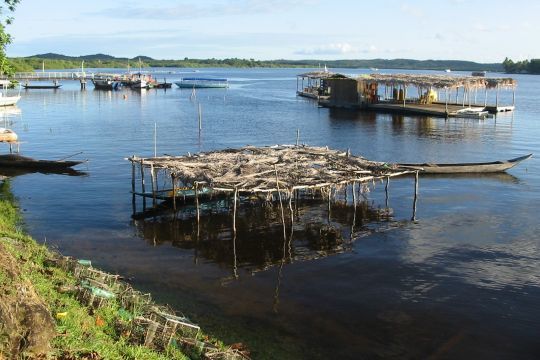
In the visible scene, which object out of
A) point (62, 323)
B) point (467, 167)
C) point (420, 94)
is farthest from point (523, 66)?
point (62, 323)

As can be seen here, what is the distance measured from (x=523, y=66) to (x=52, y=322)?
205m

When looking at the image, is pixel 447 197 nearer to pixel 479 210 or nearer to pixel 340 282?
pixel 479 210

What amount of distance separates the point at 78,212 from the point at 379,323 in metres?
15.3

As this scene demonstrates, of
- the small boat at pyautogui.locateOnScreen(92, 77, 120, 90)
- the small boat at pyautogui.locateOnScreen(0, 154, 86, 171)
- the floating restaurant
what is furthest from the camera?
the small boat at pyautogui.locateOnScreen(92, 77, 120, 90)

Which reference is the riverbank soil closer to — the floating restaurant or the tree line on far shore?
the floating restaurant

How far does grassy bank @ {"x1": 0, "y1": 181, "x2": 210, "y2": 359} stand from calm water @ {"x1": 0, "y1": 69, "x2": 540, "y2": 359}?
4081 mm

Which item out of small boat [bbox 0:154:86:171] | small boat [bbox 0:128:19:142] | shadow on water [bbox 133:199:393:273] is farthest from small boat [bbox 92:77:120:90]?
shadow on water [bbox 133:199:393:273]

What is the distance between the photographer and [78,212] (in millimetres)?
24797

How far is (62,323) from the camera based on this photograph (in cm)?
934

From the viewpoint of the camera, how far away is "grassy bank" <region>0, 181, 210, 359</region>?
7.84m

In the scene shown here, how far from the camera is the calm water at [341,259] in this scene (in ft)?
47.5

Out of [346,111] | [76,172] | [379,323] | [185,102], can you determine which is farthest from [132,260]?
[185,102]

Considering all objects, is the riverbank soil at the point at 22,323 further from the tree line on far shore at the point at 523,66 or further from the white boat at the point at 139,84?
the tree line on far shore at the point at 523,66

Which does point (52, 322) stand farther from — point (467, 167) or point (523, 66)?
point (523, 66)
